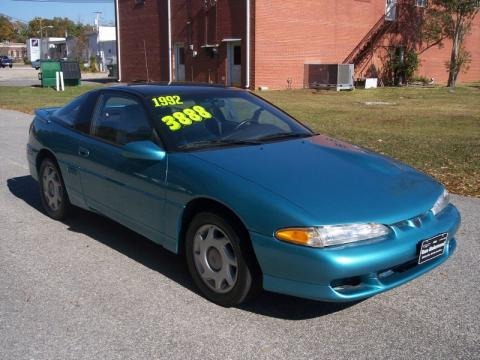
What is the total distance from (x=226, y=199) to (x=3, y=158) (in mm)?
6732

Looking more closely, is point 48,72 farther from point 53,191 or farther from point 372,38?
point 53,191

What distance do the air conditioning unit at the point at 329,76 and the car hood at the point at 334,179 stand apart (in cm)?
2357

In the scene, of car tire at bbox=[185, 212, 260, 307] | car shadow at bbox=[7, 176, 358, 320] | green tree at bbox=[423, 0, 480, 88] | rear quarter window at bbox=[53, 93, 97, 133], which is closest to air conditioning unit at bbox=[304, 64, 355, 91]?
green tree at bbox=[423, 0, 480, 88]

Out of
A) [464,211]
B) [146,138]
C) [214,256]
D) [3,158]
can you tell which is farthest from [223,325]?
[3,158]

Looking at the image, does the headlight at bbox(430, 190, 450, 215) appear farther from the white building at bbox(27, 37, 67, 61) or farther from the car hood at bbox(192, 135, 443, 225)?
the white building at bbox(27, 37, 67, 61)

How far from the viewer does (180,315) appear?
357cm

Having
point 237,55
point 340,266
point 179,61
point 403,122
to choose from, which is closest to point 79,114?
point 340,266

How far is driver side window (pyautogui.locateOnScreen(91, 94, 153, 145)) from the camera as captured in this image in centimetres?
442

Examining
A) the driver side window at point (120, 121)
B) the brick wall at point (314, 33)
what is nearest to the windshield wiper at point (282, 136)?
the driver side window at point (120, 121)

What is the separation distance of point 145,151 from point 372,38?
29.6 m

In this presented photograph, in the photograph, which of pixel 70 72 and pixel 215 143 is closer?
pixel 215 143

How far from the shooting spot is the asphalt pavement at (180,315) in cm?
315

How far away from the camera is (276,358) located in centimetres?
304

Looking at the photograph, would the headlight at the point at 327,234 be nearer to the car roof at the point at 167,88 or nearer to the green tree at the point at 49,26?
the car roof at the point at 167,88
